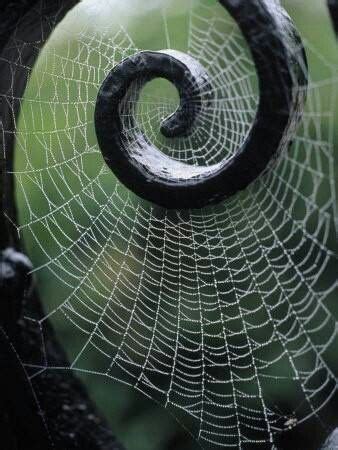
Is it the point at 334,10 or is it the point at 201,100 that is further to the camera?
the point at 201,100

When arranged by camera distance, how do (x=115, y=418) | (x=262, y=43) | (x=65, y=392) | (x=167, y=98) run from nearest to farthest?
(x=262, y=43) < (x=65, y=392) < (x=167, y=98) < (x=115, y=418)

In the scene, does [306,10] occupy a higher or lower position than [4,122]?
higher

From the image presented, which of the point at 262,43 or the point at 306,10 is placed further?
the point at 306,10

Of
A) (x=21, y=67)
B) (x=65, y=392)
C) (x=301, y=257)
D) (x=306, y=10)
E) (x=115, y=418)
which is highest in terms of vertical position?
(x=306, y=10)

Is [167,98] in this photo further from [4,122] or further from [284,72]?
[284,72]

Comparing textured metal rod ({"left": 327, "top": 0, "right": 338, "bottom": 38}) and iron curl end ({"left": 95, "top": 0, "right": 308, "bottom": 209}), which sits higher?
textured metal rod ({"left": 327, "top": 0, "right": 338, "bottom": 38})

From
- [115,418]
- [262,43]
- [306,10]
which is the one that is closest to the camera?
[262,43]

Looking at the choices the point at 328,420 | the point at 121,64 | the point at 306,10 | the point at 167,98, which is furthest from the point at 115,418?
the point at 121,64

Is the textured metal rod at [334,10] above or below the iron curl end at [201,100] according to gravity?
above
